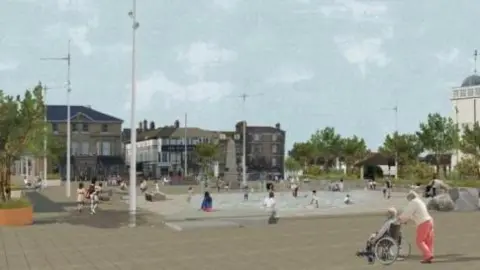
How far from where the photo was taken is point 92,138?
128m

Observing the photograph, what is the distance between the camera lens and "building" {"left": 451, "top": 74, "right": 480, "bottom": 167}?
10331cm

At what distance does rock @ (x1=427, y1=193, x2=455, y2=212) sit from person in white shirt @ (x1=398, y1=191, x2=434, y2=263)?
69.7ft

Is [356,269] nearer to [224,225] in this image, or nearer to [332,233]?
[332,233]

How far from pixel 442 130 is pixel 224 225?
7201 cm

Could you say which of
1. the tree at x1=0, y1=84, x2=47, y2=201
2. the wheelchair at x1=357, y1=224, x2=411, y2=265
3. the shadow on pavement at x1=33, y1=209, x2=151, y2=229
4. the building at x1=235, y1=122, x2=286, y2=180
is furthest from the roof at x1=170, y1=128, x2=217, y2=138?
the wheelchair at x1=357, y1=224, x2=411, y2=265

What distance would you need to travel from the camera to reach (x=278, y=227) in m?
27.5

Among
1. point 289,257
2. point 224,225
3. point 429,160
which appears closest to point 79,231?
point 224,225

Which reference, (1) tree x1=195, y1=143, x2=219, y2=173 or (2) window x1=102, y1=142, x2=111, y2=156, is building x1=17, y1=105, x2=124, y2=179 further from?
(1) tree x1=195, y1=143, x2=219, y2=173

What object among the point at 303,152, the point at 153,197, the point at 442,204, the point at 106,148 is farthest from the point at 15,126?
the point at 303,152

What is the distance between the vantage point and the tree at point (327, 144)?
427 ft

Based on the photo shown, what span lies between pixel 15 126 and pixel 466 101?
8299 centimetres

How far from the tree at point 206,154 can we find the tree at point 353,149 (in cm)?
2031

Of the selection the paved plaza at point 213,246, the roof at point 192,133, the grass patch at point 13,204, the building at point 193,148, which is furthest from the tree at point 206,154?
the grass patch at point 13,204

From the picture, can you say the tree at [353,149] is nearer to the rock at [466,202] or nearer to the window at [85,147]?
the window at [85,147]
